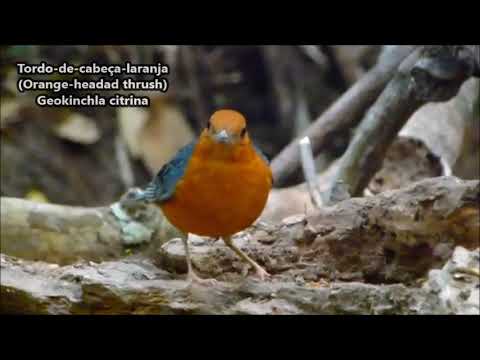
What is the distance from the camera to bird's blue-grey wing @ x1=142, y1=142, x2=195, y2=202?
9.56 feet

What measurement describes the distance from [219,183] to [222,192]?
30 millimetres

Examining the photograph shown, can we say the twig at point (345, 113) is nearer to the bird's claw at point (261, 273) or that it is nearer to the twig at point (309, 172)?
the twig at point (309, 172)

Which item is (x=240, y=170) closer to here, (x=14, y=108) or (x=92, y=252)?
(x=92, y=252)

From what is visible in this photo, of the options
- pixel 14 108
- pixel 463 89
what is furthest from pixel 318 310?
pixel 14 108

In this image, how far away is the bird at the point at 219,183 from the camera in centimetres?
279

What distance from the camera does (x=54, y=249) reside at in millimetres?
3734

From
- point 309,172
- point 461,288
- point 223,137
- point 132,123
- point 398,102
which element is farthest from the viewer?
point 132,123

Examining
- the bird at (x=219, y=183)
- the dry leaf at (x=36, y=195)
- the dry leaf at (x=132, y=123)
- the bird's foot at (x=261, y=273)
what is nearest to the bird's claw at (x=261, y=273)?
the bird's foot at (x=261, y=273)

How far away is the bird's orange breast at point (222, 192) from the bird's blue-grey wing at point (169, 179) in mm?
33

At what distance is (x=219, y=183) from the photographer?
2.82 m

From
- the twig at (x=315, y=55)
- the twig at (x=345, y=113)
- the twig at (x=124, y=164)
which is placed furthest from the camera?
the twig at (x=315, y=55)

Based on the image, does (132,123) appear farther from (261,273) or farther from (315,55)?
(261,273)

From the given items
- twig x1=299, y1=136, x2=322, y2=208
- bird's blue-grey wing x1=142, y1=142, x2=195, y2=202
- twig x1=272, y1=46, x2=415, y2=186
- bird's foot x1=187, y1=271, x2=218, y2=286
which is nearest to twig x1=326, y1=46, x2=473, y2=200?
twig x1=299, y1=136, x2=322, y2=208

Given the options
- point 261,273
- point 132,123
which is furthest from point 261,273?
point 132,123
